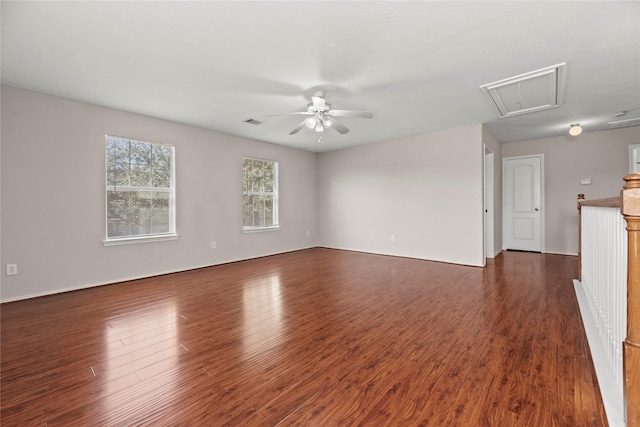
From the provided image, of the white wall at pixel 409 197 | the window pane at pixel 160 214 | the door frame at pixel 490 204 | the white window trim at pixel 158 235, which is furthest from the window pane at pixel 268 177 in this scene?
the door frame at pixel 490 204

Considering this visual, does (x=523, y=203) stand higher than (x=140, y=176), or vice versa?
(x=140, y=176)

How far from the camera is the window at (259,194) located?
5.82 m

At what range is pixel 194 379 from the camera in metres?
1.79

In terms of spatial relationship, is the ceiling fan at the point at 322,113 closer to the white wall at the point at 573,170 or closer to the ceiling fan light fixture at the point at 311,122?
the ceiling fan light fixture at the point at 311,122

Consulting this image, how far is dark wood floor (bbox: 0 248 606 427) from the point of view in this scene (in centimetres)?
150

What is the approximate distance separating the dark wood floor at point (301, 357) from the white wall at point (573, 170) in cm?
283

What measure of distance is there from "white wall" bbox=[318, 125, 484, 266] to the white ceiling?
128 centimetres

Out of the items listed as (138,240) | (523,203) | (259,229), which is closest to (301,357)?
(138,240)

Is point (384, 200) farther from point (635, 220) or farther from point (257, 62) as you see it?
point (635, 220)

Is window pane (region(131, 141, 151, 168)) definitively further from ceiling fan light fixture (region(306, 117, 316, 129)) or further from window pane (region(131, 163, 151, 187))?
ceiling fan light fixture (region(306, 117, 316, 129))

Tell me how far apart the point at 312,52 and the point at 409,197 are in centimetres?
395

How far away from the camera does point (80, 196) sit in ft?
12.3

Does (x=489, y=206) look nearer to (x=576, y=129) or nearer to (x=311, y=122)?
(x=576, y=129)

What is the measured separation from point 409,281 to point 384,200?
97.7 inches
